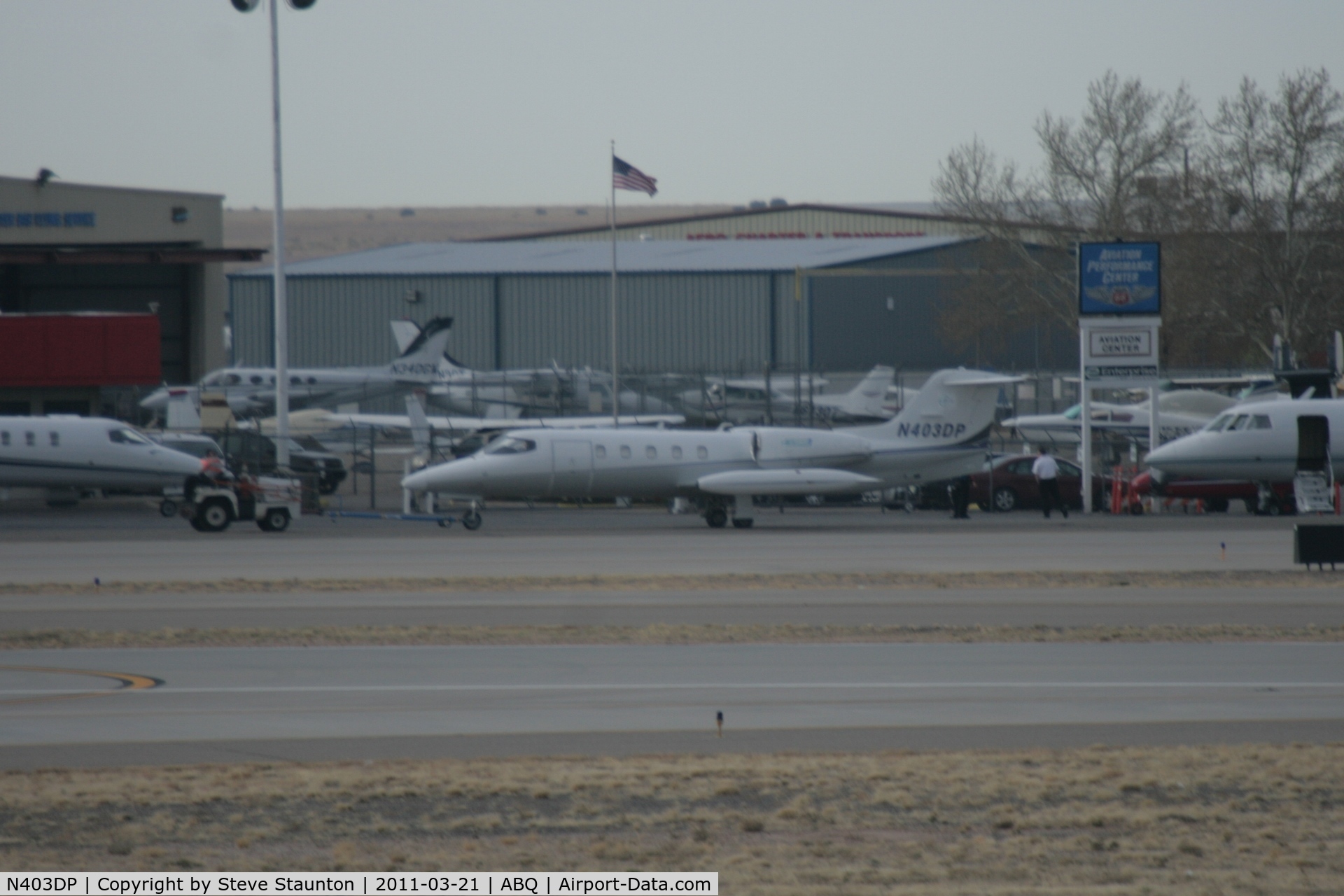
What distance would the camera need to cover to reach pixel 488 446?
3158 cm

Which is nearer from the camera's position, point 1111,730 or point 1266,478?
point 1111,730

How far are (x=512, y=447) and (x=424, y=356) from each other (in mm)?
28140

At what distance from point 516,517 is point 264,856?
92.8ft

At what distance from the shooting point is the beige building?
46.1m

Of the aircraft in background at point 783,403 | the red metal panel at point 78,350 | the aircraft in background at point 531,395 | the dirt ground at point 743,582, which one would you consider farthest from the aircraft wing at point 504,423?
the dirt ground at point 743,582

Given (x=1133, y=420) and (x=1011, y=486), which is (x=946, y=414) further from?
(x=1133, y=420)

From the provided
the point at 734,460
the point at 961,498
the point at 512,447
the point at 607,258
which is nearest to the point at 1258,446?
the point at 961,498

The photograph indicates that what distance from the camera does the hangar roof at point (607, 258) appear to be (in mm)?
72375

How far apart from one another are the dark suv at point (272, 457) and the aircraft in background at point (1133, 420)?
20.9 metres

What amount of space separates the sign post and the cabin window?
620 inches

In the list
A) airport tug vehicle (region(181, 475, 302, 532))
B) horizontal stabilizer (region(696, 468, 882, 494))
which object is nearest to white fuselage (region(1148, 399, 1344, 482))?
horizontal stabilizer (region(696, 468, 882, 494))

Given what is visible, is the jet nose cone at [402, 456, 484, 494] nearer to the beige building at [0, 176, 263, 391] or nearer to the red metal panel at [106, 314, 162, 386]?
the red metal panel at [106, 314, 162, 386]

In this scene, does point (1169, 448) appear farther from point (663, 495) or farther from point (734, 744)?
point (734, 744)

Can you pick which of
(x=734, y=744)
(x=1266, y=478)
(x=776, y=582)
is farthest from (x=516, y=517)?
(x=734, y=744)
